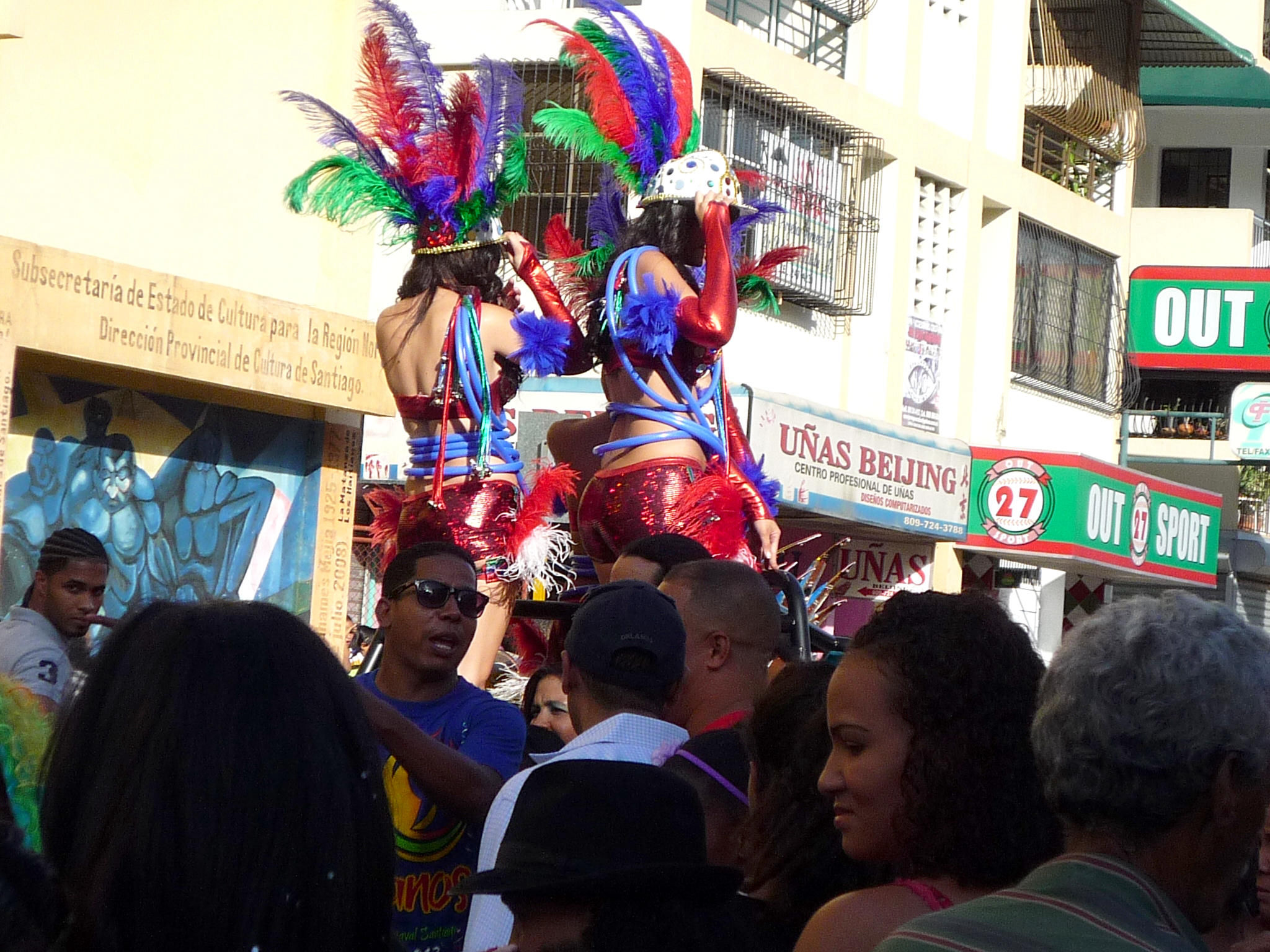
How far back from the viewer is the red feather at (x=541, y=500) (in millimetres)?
6043

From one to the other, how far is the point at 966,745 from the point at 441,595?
194 cm

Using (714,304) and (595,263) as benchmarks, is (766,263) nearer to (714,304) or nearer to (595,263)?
(595,263)

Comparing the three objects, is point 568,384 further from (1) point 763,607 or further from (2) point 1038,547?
(1) point 763,607

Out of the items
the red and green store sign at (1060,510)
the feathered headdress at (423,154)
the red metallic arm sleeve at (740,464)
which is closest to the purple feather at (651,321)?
the red metallic arm sleeve at (740,464)

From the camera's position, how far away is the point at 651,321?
573 centimetres

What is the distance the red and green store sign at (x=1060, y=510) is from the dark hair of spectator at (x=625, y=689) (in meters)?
15.8

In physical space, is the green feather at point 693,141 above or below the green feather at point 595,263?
above

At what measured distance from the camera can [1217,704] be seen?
7.04ft

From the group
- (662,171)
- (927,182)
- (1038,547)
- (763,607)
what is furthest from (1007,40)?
(763,607)

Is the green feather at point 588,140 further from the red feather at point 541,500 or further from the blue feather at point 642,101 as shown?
the red feather at point 541,500

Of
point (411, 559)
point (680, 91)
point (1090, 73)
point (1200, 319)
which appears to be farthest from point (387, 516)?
point (1200, 319)

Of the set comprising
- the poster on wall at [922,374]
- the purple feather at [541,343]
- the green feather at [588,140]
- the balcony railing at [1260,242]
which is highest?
the balcony railing at [1260,242]

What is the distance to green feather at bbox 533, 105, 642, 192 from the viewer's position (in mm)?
6148

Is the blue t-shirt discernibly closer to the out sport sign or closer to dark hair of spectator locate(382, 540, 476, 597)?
dark hair of spectator locate(382, 540, 476, 597)
